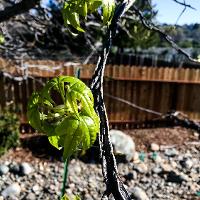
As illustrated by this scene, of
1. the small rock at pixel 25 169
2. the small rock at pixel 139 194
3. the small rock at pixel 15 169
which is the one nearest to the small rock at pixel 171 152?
the small rock at pixel 139 194

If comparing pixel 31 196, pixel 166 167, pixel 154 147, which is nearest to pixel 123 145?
pixel 166 167

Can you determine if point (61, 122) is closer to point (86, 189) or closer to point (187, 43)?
A: point (86, 189)

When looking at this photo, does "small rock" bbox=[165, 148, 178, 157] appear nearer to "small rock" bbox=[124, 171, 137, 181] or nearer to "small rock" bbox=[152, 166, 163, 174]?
"small rock" bbox=[152, 166, 163, 174]

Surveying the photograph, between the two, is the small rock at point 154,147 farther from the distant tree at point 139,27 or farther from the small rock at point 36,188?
the small rock at point 36,188

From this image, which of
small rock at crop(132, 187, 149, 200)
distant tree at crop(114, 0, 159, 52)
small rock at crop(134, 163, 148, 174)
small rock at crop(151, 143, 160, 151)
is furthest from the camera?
small rock at crop(151, 143, 160, 151)

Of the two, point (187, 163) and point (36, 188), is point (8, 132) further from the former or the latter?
point (187, 163)

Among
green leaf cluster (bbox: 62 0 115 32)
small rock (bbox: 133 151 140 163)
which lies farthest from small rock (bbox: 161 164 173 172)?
green leaf cluster (bbox: 62 0 115 32)
